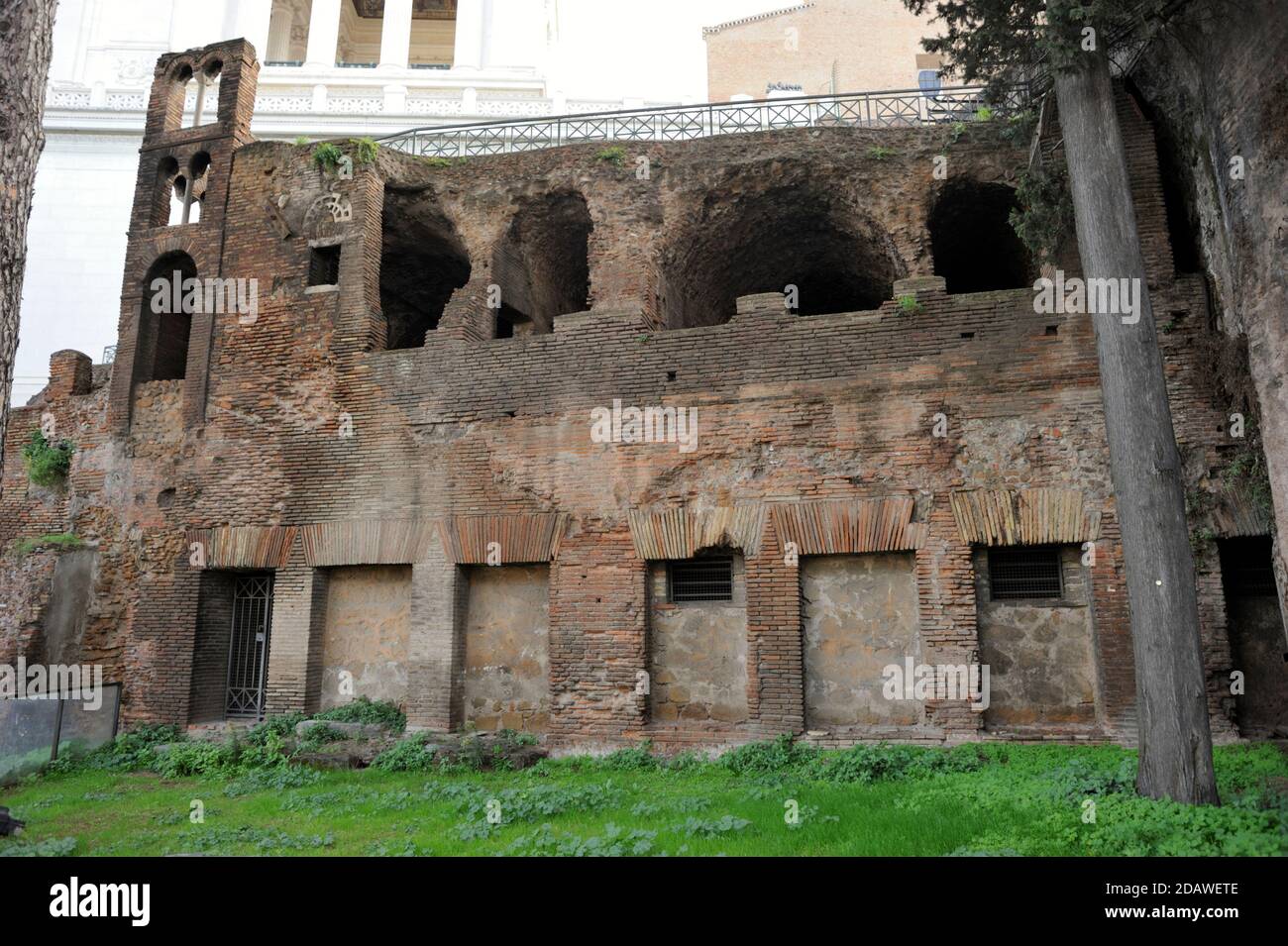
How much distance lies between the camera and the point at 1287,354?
7.14 meters

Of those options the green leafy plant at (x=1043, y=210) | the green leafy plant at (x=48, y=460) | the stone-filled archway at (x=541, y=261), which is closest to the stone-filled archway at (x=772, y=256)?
the stone-filled archway at (x=541, y=261)

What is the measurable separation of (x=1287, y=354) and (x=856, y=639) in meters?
4.67

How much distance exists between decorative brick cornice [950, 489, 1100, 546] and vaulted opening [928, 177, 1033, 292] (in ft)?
11.0

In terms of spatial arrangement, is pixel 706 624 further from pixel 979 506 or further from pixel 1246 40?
pixel 1246 40

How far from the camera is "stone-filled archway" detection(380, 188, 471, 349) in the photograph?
1291 centimetres

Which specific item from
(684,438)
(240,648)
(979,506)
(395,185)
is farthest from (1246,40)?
(240,648)

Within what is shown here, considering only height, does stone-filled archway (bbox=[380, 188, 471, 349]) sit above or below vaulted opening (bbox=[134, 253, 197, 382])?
above

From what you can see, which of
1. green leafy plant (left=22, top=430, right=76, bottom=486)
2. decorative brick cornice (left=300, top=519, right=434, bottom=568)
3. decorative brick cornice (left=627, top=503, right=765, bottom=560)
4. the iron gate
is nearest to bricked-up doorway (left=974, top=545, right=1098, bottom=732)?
decorative brick cornice (left=627, top=503, right=765, bottom=560)

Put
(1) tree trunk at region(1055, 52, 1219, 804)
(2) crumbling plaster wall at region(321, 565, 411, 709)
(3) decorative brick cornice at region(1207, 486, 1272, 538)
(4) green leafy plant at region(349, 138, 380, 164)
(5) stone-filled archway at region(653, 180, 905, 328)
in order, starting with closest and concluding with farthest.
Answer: (1) tree trunk at region(1055, 52, 1219, 804), (3) decorative brick cornice at region(1207, 486, 1272, 538), (2) crumbling plaster wall at region(321, 565, 411, 709), (5) stone-filled archway at region(653, 180, 905, 328), (4) green leafy plant at region(349, 138, 380, 164)

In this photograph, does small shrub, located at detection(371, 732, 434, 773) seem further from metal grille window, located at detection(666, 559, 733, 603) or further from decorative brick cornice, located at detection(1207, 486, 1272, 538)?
decorative brick cornice, located at detection(1207, 486, 1272, 538)

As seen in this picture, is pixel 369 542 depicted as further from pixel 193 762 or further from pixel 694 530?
pixel 694 530

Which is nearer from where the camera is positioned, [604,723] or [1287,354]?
[1287,354]

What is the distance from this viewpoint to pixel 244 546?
37.4 feet
